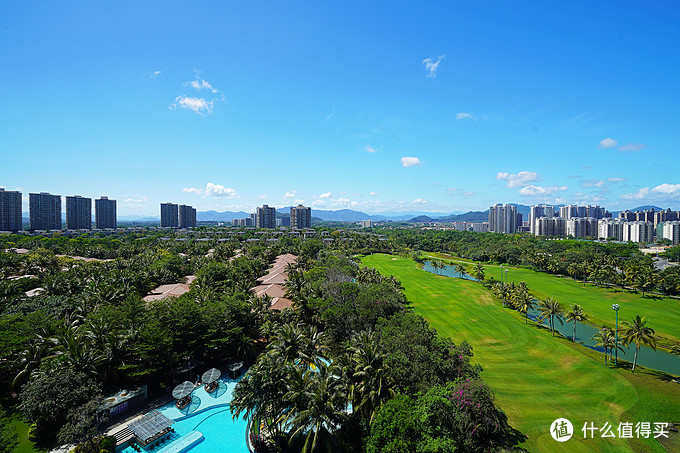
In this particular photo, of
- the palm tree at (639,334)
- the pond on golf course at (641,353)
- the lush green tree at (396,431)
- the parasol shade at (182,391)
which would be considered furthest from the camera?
the pond on golf course at (641,353)

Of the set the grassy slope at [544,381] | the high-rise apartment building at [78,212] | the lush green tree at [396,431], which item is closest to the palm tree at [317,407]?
the lush green tree at [396,431]

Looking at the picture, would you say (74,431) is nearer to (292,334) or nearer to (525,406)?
(292,334)

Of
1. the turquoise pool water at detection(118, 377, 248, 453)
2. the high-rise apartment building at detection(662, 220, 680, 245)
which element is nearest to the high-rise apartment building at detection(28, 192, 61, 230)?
the turquoise pool water at detection(118, 377, 248, 453)

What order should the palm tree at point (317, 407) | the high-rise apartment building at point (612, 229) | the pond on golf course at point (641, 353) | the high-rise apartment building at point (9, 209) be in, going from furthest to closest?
the high-rise apartment building at point (612, 229) → the high-rise apartment building at point (9, 209) → the pond on golf course at point (641, 353) → the palm tree at point (317, 407)

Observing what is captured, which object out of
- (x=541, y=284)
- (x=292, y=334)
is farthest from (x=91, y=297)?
(x=541, y=284)

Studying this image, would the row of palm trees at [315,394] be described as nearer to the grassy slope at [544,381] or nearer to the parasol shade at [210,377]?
the parasol shade at [210,377]

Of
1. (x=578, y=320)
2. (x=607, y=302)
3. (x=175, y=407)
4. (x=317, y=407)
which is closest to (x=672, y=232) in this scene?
(x=607, y=302)
